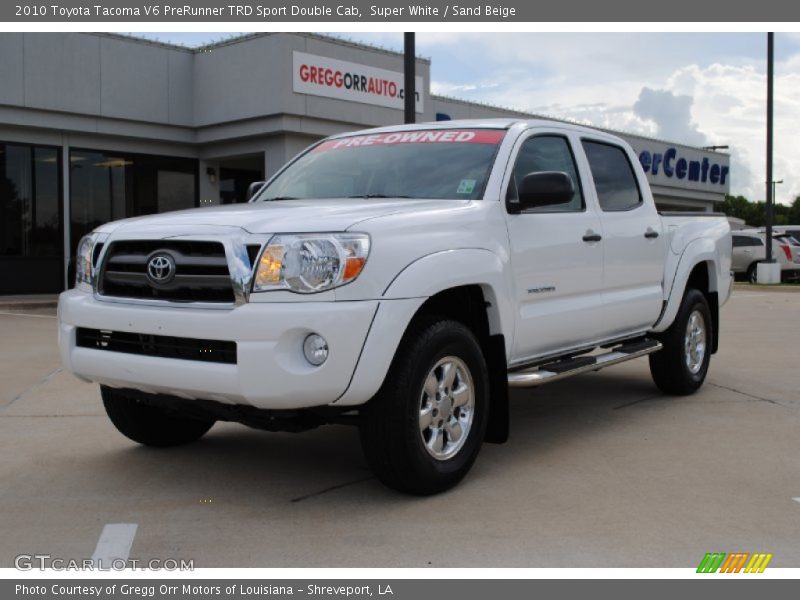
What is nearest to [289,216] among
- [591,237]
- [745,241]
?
[591,237]

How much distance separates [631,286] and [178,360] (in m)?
3.45

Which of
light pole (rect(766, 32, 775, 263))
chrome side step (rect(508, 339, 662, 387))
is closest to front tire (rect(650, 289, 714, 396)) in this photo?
chrome side step (rect(508, 339, 662, 387))

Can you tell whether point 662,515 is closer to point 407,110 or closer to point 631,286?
point 631,286

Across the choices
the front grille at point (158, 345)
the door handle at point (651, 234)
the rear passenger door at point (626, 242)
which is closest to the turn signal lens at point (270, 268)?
the front grille at point (158, 345)

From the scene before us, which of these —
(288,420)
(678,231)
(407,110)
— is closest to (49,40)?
Result: (407,110)

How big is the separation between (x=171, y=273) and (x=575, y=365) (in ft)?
8.31

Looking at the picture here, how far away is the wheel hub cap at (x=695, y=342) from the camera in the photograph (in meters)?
7.23

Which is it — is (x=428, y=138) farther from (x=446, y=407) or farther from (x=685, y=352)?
(x=685, y=352)

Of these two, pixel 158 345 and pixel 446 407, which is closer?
pixel 158 345

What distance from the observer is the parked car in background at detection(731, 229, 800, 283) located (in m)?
26.0

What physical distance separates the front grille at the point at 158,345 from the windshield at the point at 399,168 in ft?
5.13

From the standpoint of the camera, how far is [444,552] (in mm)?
3680

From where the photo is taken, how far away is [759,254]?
85.9 ft
